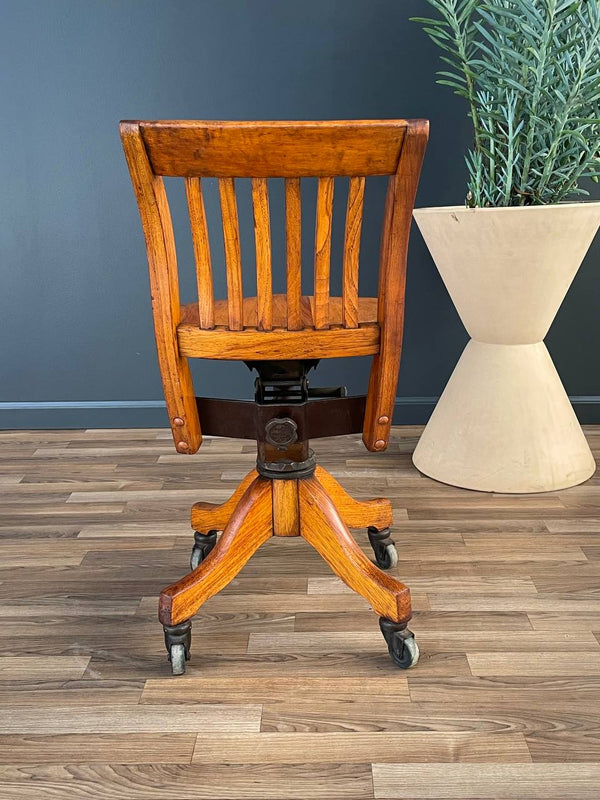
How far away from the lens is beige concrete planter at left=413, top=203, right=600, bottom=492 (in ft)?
6.48

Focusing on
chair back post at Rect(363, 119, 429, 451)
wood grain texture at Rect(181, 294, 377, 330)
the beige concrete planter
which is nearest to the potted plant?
the beige concrete planter

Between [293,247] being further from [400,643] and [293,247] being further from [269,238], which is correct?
[400,643]

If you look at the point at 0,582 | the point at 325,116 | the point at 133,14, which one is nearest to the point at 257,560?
the point at 0,582

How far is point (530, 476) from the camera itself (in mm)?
2111

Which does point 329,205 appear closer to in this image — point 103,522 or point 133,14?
point 103,522

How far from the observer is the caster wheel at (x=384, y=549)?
1.71 metres

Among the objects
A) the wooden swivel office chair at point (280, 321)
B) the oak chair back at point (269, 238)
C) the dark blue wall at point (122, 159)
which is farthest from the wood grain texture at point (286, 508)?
the dark blue wall at point (122, 159)

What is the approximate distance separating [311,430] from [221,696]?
46cm

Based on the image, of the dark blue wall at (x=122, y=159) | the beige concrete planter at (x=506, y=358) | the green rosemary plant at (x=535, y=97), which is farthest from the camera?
the dark blue wall at (x=122, y=159)

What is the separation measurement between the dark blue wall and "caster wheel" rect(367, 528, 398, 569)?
3.52 feet

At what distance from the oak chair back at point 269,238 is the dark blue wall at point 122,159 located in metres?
1.43

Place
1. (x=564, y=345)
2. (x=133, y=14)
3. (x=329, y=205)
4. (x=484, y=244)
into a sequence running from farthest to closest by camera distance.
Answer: (x=564, y=345) < (x=133, y=14) < (x=484, y=244) < (x=329, y=205)

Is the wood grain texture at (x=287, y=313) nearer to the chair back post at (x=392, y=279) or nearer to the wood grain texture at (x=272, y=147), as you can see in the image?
Answer: the chair back post at (x=392, y=279)

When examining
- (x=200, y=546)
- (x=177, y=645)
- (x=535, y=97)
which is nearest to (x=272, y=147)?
(x=177, y=645)
